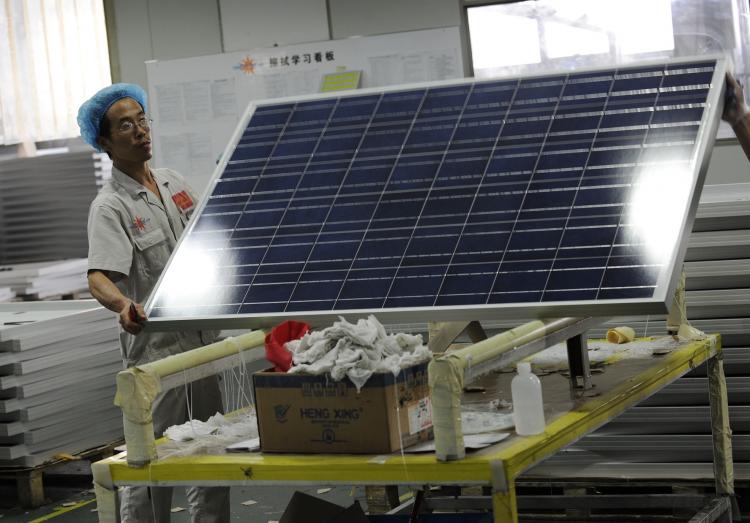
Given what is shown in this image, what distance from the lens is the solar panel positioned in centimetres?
307

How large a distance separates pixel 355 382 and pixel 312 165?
1215 mm

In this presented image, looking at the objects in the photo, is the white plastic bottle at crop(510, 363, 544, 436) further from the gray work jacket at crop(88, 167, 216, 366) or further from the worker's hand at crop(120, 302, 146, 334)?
the gray work jacket at crop(88, 167, 216, 366)

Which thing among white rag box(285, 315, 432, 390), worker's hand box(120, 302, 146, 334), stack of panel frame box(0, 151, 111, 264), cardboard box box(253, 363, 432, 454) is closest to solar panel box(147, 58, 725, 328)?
worker's hand box(120, 302, 146, 334)

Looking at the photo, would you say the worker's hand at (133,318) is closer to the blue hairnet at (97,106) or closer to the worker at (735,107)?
the blue hairnet at (97,106)

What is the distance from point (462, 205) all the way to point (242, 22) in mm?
4524

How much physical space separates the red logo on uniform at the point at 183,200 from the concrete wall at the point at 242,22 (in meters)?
2.82

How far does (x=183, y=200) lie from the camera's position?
467 centimetres

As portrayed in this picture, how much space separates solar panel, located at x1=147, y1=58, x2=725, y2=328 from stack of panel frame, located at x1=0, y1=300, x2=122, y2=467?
293 cm

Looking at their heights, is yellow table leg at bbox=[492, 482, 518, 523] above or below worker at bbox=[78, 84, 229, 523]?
below

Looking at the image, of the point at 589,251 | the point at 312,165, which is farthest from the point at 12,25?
the point at 589,251

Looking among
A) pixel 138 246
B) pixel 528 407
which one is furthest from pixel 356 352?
pixel 138 246

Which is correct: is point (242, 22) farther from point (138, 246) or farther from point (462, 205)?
point (462, 205)

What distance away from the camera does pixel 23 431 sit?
6.38m

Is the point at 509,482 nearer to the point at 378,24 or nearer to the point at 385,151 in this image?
the point at 385,151
